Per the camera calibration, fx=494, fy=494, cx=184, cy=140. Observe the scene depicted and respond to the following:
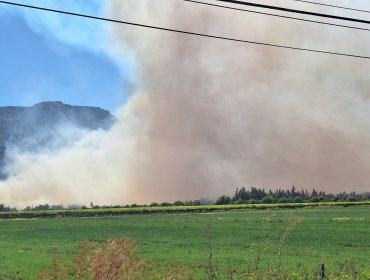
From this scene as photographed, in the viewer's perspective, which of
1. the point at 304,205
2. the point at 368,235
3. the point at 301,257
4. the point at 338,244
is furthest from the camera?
the point at 304,205

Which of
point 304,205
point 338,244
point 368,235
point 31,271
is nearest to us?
point 31,271

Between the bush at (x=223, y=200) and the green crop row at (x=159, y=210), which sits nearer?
the green crop row at (x=159, y=210)

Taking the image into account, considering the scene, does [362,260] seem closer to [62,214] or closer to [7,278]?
[7,278]

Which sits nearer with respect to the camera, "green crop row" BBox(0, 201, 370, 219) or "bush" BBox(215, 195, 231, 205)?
"green crop row" BBox(0, 201, 370, 219)

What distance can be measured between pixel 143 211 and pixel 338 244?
94116mm

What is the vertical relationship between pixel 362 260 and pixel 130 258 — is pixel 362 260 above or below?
below

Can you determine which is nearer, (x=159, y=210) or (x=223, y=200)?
(x=159, y=210)

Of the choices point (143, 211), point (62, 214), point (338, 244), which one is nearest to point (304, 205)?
point (143, 211)

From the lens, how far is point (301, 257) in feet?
115

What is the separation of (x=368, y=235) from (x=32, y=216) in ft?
365

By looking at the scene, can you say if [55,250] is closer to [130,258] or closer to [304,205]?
[130,258]

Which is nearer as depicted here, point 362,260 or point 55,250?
point 362,260

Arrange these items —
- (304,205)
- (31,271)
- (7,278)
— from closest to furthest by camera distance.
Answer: (7,278) → (31,271) → (304,205)

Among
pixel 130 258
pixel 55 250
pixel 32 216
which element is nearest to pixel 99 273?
pixel 130 258
